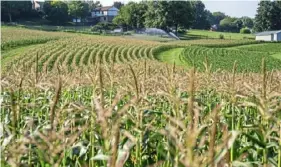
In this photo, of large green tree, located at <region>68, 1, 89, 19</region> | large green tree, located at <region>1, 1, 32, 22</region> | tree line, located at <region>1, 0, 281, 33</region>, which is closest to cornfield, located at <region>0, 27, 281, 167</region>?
tree line, located at <region>1, 0, 281, 33</region>

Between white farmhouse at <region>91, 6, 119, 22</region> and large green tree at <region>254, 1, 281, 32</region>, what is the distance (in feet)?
179

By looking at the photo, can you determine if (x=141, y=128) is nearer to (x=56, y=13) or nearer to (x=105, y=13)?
(x=56, y=13)

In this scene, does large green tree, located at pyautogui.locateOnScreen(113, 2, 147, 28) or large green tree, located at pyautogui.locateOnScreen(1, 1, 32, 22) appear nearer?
large green tree, located at pyautogui.locateOnScreen(1, 1, 32, 22)

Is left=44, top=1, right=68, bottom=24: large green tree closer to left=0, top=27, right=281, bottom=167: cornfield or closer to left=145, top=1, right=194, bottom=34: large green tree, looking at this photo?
left=145, top=1, right=194, bottom=34: large green tree

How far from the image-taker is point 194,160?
1400mm

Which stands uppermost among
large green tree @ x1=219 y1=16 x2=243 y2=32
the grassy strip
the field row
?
large green tree @ x1=219 y1=16 x2=243 y2=32

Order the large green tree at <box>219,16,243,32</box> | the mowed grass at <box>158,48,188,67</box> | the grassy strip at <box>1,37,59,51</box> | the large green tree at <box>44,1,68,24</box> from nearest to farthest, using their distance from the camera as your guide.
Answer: the mowed grass at <box>158,48,188,67</box> → the grassy strip at <box>1,37,59,51</box> → the large green tree at <box>44,1,68,24</box> → the large green tree at <box>219,16,243,32</box>

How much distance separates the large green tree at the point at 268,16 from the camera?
339 feet

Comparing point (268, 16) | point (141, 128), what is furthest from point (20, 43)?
point (268, 16)

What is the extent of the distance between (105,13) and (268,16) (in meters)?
59.8

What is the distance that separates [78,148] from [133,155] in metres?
0.61

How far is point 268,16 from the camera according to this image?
106188 mm

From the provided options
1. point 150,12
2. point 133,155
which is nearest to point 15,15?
point 150,12

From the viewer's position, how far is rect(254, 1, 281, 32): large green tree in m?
103
